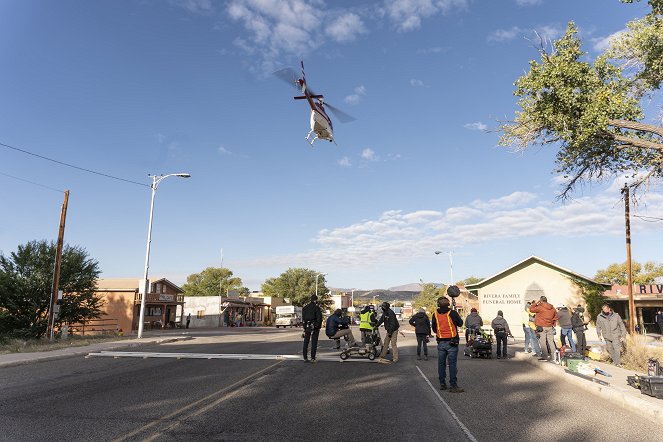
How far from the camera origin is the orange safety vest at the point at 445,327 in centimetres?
903

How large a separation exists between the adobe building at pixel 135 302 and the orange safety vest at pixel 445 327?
112ft

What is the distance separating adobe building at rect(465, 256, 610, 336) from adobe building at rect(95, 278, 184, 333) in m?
29.9

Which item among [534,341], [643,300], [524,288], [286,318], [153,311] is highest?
[524,288]

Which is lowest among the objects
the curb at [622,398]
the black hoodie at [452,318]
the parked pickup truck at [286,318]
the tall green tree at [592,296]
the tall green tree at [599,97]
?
the parked pickup truck at [286,318]

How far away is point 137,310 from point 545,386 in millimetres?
41983

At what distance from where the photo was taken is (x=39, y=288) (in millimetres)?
26500

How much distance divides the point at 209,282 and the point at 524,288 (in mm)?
89989

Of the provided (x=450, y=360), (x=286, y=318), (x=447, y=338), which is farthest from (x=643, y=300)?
(x=286, y=318)

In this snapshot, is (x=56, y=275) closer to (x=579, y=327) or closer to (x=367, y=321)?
(x=367, y=321)

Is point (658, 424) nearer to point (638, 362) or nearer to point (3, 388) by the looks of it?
point (638, 362)

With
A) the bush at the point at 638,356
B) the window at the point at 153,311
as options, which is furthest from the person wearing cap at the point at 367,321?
the window at the point at 153,311

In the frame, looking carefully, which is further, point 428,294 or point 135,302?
point 428,294

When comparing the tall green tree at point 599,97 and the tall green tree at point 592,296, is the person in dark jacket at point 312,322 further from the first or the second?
the tall green tree at point 592,296

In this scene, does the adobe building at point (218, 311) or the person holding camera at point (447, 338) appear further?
the adobe building at point (218, 311)
